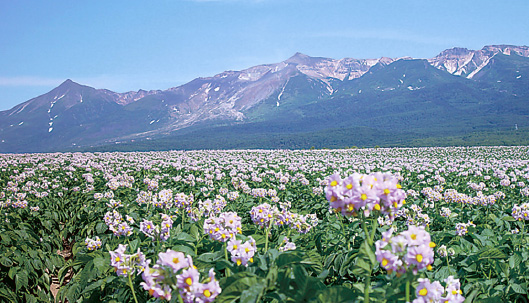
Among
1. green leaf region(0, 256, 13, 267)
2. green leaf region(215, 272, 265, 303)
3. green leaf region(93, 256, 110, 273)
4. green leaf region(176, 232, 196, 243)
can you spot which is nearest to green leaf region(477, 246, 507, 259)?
green leaf region(215, 272, 265, 303)

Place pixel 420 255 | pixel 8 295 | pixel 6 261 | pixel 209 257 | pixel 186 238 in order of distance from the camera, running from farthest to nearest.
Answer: pixel 6 261 < pixel 8 295 < pixel 186 238 < pixel 209 257 < pixel 420 255

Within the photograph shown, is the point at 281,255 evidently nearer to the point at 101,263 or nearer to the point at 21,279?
the point at 101,263

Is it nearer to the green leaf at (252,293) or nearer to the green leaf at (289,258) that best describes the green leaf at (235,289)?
the green leaf at (252,293)

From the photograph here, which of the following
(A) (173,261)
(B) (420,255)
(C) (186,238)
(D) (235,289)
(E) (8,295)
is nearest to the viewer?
(B) (420,255)

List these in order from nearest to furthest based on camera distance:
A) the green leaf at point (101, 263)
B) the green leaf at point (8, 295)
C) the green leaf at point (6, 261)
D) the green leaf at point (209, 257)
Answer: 1. the green leaf at point (209, 257)
2. the green leaf at point (101, 263)
3. the green leaf at point (8, 295)
4. the green leaf at point (6, 261)

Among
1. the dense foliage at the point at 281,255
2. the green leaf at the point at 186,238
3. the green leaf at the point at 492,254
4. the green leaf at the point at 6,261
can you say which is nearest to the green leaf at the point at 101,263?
the dense foliage at the point at 281,255

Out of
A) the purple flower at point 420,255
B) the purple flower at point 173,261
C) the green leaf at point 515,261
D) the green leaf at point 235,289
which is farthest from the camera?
the green leaf at point 515,261

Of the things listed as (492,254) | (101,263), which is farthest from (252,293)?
(492,254)

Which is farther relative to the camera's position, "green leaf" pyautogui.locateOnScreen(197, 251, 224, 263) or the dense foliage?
"green leaf" pyautogui.locateOnScreen(197, 251, 224, 263)

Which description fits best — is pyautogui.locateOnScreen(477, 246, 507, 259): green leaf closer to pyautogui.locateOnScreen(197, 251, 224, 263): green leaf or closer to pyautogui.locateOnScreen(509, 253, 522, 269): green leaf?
pyautogui.locateOnScreen(509, 253, 522, 269): green leaf

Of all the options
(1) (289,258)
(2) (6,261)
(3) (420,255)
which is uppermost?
(3) (420,255)

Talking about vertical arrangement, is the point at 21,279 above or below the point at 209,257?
below

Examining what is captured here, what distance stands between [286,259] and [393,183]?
91cm

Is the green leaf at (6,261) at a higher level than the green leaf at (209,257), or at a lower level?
lower
